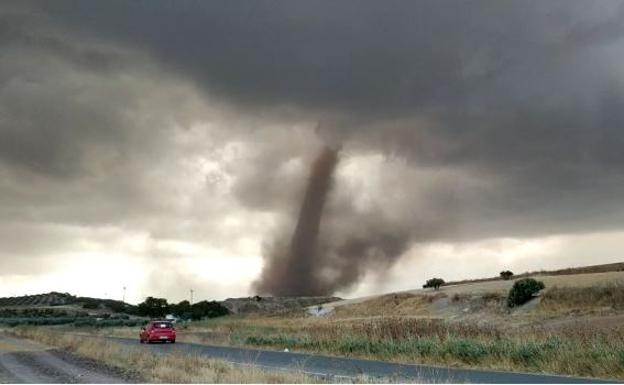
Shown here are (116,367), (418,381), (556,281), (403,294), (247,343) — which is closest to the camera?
(418,381)

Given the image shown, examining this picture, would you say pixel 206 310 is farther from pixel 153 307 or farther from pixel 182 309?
pixel 153 307

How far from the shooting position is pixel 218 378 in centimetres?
2108

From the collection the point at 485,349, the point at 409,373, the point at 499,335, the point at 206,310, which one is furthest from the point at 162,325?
the point at 206,310

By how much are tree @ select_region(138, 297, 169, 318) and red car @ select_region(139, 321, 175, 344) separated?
332 ft

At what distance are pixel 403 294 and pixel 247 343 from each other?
58654 mm

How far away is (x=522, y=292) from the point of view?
7356 centimetres

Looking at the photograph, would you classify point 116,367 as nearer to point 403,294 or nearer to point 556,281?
point 556,281

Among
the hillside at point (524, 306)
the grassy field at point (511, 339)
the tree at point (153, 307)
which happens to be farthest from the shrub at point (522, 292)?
the tree at point (153, 307)

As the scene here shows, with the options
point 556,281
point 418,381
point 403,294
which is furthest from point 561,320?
point 403,294

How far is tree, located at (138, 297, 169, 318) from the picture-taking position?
154 meters

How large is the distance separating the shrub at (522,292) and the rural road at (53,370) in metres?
51.1

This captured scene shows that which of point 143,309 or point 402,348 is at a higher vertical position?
point 143,309

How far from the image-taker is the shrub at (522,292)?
7312 centimetres

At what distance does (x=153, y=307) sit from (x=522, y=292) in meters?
102
